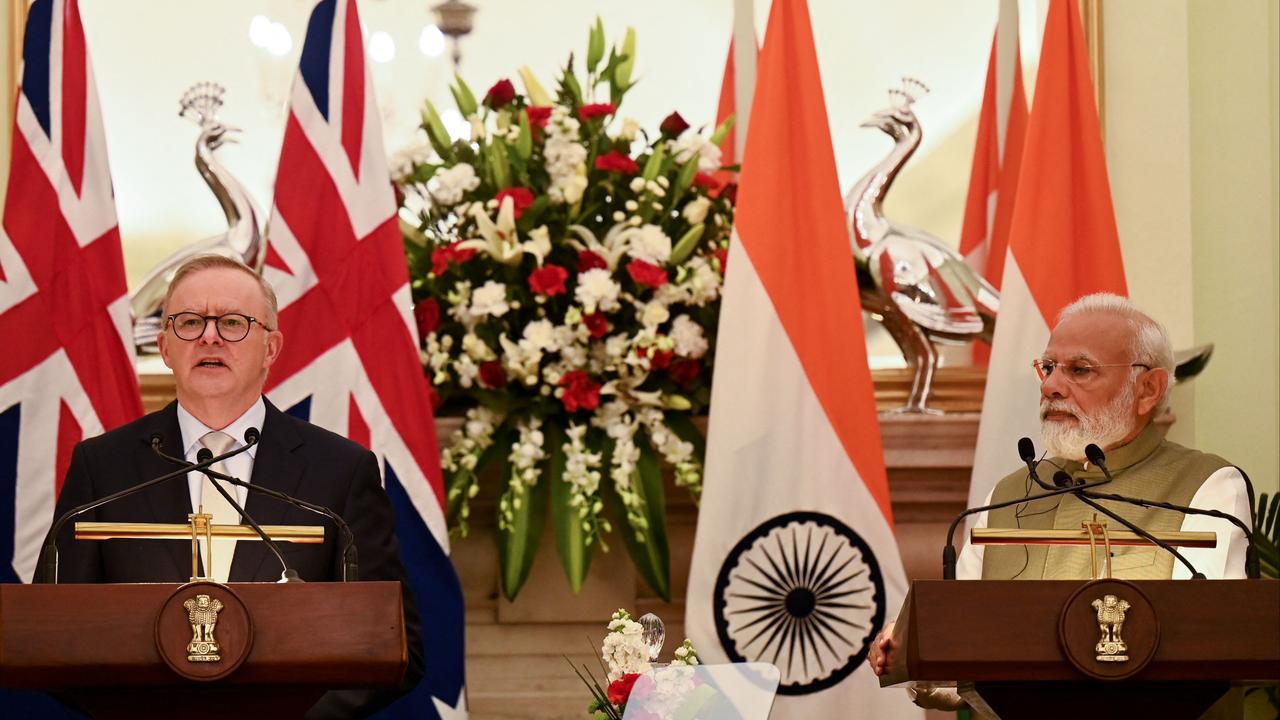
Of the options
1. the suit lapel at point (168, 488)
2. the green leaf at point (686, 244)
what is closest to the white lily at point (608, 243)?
the green leaf at point (686, 244)

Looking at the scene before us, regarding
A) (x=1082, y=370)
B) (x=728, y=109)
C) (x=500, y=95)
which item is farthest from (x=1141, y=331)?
(x=728, y=109)

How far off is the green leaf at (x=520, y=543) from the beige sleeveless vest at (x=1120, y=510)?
1.39 metres

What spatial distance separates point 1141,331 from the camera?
326 centimetres

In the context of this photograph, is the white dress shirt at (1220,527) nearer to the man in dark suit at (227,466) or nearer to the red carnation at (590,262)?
the man in dark suit at (227,466)

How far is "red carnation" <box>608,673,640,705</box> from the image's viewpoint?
8.04 ft

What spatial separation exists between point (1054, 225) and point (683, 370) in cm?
110

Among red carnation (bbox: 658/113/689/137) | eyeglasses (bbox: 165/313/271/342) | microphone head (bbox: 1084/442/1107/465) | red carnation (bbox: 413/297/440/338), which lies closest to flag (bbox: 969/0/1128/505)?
red carnation (bbox: 658/113/689/137)

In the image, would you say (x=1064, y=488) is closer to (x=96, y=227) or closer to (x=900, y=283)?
(x=900, y=283)

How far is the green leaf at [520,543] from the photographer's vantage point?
4.25 m

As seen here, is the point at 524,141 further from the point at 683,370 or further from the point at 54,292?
the point at 54,292

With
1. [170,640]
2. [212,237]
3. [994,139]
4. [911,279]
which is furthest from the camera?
[994,139]

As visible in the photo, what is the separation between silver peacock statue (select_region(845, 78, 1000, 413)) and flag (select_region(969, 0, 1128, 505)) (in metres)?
0.36

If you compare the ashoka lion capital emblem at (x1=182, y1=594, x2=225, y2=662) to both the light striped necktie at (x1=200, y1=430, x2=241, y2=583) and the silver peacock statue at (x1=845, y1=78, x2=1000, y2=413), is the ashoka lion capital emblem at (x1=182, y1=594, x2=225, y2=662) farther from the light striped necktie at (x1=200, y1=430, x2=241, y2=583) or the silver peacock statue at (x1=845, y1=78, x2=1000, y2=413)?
the silver peacock statue at (x1=845, y1=78, x2=1000, y2=413)

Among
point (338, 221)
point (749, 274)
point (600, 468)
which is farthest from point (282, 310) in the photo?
point (749, 274)
